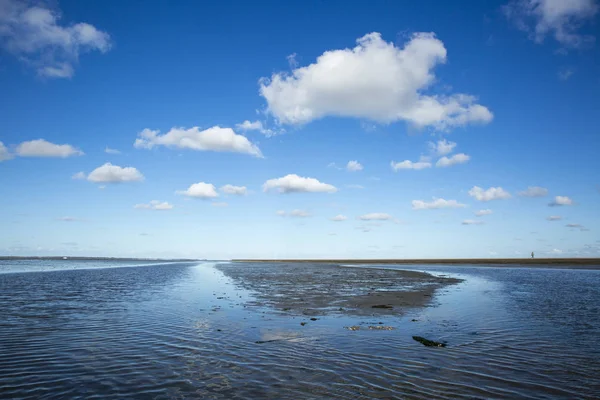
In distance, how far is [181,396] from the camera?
7.28 m

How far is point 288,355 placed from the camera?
33.8ft

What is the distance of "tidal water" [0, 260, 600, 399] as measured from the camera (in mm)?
7691

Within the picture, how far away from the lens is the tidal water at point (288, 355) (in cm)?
769

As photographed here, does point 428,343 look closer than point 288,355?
No

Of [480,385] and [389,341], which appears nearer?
[480,385]

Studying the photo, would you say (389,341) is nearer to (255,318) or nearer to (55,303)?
(255,318)

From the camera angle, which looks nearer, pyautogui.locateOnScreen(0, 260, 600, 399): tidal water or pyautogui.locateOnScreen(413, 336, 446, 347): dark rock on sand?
pyautogui.locateOnScreen(0, 260, 600, 399): tidal water

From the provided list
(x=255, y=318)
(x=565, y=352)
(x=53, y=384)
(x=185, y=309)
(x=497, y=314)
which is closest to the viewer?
(x=53, y=384)

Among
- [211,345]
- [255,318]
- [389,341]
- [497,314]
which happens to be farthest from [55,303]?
[497,314]

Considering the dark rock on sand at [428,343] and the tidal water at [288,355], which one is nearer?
the tidal water at [288,355]

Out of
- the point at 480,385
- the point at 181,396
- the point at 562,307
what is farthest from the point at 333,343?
the point at 562,307

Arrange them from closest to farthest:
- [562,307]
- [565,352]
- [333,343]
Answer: [565,352] < [333,343] < [562,307]

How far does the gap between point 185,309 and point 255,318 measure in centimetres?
499

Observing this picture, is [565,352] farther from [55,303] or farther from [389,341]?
[55,303]
